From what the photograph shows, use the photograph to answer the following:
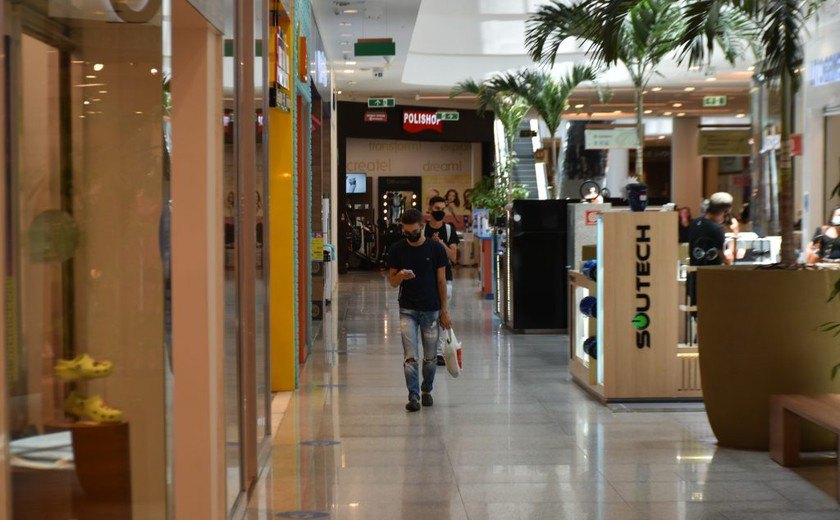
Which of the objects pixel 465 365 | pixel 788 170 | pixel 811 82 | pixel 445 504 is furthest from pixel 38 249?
pixel 811 82

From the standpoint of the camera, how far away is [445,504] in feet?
17.3

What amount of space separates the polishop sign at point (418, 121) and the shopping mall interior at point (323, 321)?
12.1 meters

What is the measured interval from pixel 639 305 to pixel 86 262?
5.79m

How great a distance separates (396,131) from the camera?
2858cm

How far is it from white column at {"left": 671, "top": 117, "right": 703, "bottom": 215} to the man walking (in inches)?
963

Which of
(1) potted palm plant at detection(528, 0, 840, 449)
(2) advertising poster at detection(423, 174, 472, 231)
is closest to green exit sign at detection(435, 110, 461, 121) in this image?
(2) advertising poster at detection(423, 174, 472, 231)

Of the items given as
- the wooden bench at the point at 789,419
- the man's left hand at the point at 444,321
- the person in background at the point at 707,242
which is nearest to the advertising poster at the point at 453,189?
the person in background at the point at 707,242

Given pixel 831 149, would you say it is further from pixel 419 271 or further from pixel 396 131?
pixel 396 131

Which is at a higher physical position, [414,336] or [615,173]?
[615,173]

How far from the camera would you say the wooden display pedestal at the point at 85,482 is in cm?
223

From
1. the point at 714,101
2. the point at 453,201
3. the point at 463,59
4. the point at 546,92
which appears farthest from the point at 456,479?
the point at 453,201

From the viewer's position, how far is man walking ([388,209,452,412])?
7.86 metres

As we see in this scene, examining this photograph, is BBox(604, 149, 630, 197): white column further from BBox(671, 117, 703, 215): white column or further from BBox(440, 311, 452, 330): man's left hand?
BBox(440, 311, 452, 330): man's left hand

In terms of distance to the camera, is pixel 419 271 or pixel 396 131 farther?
pixel 396 131
